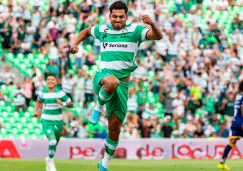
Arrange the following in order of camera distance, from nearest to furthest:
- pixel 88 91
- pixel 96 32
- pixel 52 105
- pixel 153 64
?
pixel 96 32 → pixel 52 105 → pixel 88 91 → pixel 153 64

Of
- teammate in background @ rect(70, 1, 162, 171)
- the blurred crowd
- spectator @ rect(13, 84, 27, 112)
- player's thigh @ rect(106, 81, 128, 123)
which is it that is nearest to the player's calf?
teammate in background @ rect(70, 1, 162, 171)

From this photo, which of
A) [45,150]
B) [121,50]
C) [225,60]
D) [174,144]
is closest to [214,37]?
[225,60]

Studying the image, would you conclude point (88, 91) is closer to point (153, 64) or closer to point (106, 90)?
point (153, 64)

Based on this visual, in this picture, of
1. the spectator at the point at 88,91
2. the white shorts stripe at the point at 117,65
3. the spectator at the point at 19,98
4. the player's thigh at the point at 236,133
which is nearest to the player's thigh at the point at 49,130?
the player's thigh at the point at 236,133

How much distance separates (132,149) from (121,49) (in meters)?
13.6

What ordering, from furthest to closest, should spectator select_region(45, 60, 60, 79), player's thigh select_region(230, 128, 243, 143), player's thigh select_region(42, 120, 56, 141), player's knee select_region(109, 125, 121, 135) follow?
spectator select_region(45, 60, 60, 79), player's thigh select_region(230, 128, 243, 143), player's thigh select_region(42, 120, 56, 141), player's knee select_region(109, 125, 121, 135)

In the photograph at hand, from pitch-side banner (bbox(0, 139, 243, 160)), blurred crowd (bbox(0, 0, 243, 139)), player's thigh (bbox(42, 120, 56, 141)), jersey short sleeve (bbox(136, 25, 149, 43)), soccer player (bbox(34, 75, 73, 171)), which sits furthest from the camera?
blurred crowd (bbox(0, 0, 243, 139))

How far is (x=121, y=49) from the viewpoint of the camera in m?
13.5

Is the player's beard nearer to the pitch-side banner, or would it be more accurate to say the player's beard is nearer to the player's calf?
the player's calf

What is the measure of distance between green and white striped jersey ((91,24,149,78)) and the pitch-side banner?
13.2 meters

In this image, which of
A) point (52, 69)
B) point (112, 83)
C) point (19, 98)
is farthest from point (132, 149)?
point (112, 83)

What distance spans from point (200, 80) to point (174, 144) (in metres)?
3.98

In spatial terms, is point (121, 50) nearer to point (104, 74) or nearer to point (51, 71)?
point (104, 74)

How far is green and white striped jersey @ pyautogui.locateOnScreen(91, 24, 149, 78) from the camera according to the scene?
13.4m
